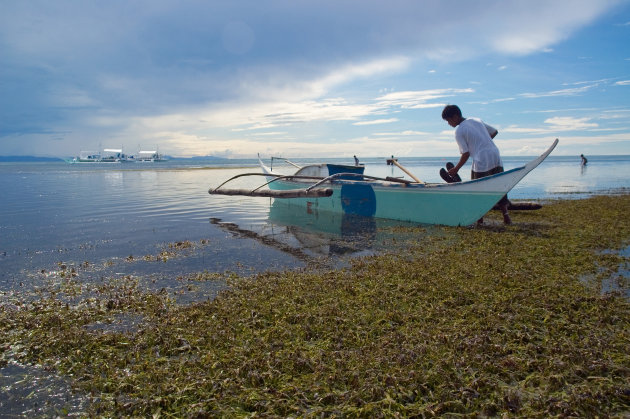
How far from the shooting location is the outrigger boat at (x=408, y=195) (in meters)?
Answer: 9.13

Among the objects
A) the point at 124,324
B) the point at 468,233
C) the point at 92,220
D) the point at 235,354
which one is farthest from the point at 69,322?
the point at 92,220

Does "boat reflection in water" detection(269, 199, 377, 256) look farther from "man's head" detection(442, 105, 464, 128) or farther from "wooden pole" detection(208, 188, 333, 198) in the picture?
"man's head" detection(442, 105, 464, 128)

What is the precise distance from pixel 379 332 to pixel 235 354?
144cm

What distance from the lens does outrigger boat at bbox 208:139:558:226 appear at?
9.13 metres

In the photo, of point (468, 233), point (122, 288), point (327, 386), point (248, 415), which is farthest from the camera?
point (468, 233)

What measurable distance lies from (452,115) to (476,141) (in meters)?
0.88

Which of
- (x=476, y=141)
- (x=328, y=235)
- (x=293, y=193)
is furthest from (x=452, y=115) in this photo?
(x=293, y=193)

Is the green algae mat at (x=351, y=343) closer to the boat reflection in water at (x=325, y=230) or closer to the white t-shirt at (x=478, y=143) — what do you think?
the boat reflection in water at (x=325, y=230)

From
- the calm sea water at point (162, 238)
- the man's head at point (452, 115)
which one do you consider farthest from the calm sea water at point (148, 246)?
the man's head at point (452, 115)

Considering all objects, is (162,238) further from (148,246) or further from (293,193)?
(293,193)

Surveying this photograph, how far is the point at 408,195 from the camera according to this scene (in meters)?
11.0

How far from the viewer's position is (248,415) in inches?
108

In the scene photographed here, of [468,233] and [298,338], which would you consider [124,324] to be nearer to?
[298,338]

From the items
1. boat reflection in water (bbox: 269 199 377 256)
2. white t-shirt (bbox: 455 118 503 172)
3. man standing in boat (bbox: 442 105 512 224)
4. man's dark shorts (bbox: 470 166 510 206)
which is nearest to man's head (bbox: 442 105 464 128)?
man standing in boat (bbox: 442 105 512 224)
